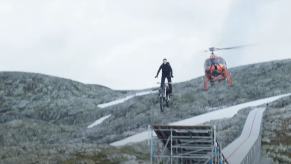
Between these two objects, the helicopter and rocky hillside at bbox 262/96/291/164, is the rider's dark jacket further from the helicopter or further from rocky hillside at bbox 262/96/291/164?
rocky hillside at bbox 262/96/291/164

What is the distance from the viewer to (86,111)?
60.4m

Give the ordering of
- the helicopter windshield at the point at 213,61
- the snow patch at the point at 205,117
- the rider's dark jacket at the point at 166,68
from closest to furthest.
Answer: the rider's dark jacket at the point at 166,68 → the helicopter windshield at the point at 213,61 → the snow patch at the point at 205,117

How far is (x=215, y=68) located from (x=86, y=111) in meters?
36.2

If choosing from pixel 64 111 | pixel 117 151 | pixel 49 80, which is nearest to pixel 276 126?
pixel 117 151

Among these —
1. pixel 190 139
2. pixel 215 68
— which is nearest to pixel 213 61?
pixel 215 68

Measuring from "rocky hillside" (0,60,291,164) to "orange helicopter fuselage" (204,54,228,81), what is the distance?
813 centimetres

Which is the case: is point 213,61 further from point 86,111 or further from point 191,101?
point 86,111

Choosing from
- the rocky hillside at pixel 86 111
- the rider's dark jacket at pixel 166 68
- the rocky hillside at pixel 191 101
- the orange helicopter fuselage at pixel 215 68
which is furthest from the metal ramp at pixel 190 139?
the rocky hillside at pixel 191 101

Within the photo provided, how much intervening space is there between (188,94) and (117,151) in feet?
105

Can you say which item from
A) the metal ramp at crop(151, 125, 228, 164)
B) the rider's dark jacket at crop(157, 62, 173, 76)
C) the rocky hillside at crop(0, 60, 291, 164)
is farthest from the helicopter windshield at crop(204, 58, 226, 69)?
the metal ramp at crop(151, 125, 228, 164)

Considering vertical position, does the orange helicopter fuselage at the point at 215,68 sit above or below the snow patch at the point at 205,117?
above

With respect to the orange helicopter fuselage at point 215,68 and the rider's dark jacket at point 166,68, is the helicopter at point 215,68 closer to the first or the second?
the orange helicopter fuselage at point 215,68

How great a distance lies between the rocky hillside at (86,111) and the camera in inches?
1230

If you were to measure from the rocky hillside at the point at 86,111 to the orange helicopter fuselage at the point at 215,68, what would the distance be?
813 centimetres
